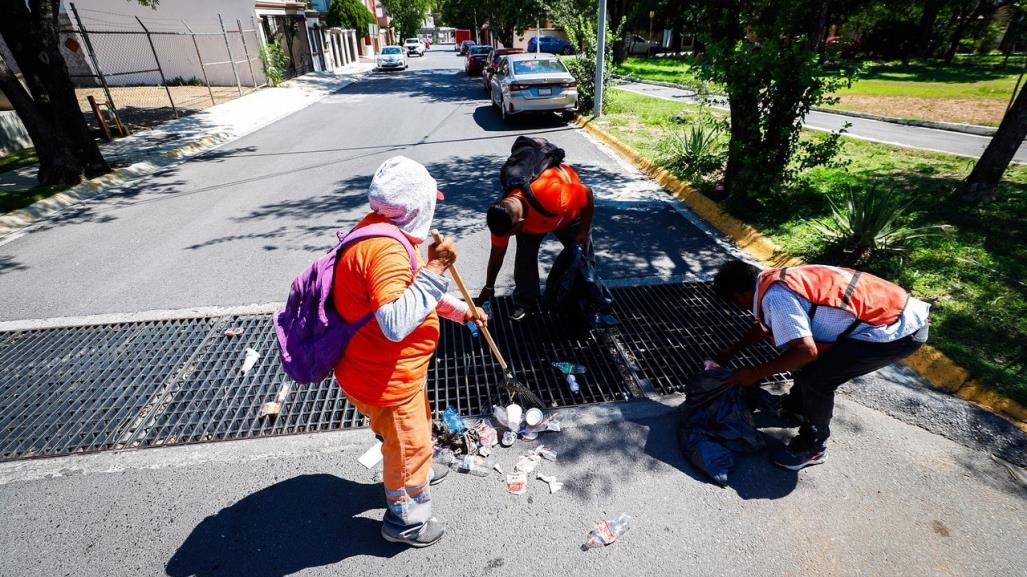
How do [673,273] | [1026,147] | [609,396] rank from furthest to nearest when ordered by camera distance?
[1026,147]
[673,273]
[609,396]

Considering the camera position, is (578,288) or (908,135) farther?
(908,135)

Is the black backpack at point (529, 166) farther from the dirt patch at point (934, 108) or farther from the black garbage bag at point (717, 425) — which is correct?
the dirt patch at point (934, 108)

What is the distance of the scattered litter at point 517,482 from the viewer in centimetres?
271

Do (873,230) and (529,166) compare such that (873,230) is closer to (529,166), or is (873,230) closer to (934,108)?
(529,166)

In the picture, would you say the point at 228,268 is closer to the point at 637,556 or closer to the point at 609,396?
the point at 609,396

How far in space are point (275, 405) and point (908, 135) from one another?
13.5m

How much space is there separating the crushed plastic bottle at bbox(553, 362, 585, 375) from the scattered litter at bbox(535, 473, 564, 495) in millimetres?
907

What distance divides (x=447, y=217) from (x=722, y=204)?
363 centimetres

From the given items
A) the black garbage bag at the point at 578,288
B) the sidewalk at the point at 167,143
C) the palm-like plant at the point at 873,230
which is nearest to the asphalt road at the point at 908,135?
the palm-like plant at the point at 873,230

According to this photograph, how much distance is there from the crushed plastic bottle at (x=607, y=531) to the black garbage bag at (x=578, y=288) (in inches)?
65.2

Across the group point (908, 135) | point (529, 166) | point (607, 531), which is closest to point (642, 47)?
point (908, 135)

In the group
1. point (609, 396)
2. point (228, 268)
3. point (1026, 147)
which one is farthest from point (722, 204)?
point (1026, 147)

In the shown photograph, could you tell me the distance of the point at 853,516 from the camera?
251cm

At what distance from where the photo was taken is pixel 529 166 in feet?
11.1
